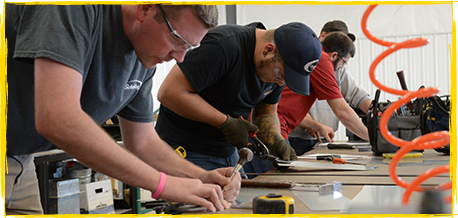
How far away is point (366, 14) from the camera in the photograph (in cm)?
50

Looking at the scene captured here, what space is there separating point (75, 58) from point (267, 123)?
130 centimetres

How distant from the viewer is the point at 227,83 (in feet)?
5.54

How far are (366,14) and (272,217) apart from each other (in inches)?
16.8

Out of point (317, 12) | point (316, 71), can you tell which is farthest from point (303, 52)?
point (317, 12)

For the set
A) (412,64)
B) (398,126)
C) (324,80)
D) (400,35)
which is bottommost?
(398,126)

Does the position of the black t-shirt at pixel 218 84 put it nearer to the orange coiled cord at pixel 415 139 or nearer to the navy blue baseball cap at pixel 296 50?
the navy blue baseball cap at pixel 296 50

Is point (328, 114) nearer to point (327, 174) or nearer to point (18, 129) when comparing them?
point (327, 174)

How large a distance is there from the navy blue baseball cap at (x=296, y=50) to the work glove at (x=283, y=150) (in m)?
0.32

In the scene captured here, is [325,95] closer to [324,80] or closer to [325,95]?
[325,95]

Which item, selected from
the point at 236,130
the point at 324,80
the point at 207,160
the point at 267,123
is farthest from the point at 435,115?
the point at 207,160

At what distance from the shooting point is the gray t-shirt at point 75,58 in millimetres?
805

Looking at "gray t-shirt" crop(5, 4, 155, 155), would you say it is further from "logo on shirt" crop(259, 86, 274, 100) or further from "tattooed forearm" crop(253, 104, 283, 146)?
"tattooed forearm" crop(253, 104, 283, 146)

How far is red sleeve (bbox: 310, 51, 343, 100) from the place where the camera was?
2436 millimetres

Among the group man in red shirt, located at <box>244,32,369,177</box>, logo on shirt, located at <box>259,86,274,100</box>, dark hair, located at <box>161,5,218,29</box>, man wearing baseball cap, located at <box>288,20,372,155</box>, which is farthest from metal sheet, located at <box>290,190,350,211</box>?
man wearing baseball cap, located at <box>288,20,372,155</box>
